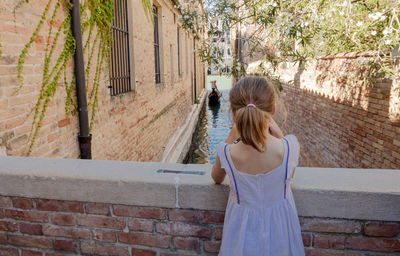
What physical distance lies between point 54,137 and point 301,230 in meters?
2.56

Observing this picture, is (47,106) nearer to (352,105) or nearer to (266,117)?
A: (266,117)

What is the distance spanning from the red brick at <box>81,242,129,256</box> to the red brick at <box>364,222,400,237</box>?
4.40 feet

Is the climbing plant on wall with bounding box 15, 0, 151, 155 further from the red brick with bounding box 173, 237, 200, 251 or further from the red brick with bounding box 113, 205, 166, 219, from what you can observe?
the red brick with bounding box 173, 237, 200, 251

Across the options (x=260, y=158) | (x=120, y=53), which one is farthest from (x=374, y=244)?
(x=120, y=53)

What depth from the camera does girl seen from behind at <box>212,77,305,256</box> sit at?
1480mm

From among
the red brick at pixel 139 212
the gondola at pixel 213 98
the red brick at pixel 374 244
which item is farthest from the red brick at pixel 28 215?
the gondola at pixel 213 98

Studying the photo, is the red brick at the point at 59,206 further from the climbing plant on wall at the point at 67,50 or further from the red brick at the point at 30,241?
the climbing plant on wall at the point at 67,50

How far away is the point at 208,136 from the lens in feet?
44.5

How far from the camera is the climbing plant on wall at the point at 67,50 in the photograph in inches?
115

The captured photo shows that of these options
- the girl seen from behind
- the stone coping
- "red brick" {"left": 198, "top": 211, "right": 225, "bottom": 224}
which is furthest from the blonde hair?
"red brick" {"left": 198, "top": 211, "right": 225, "bottom": 224}

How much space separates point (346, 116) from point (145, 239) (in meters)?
5.04

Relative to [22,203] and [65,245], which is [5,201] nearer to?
[22,203]

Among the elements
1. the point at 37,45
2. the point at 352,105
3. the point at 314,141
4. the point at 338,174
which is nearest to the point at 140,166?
the point at 338,174

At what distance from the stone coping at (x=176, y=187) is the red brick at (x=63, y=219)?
12cm
